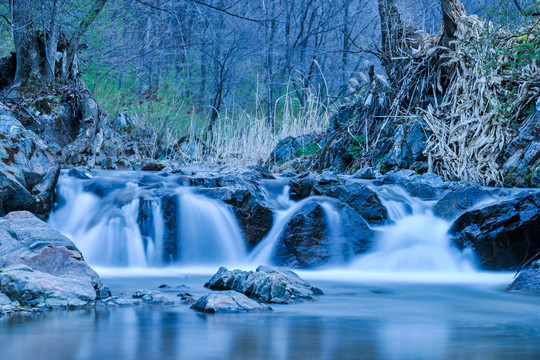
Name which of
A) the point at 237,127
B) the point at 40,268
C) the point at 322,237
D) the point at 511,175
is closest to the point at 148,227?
the point at 322,237

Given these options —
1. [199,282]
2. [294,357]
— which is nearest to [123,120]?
[199,282]

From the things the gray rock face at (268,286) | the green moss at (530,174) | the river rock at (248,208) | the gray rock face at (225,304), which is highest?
the green moss at (530,174)

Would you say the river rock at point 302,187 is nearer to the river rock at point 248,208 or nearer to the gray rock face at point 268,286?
the river rock at point 248,208

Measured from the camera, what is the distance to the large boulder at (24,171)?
5570 millimetres

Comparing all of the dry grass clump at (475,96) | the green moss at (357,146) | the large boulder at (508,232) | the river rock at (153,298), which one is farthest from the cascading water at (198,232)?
the green moss at (357,146)

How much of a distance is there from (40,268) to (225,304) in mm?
1237

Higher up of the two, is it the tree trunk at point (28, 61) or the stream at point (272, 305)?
the tree trunk at point (28, 61)

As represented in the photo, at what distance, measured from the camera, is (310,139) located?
11492 millimetres

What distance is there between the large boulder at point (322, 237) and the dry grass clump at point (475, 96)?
104 inches

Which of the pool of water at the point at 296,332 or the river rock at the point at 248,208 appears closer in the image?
the pool of water at the point at 296,332

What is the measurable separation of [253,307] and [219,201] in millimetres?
3351

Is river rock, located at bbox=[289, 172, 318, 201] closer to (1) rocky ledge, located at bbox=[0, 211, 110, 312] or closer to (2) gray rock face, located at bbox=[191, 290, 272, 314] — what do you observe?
(1) rocky ledge, located at bbox=[0, 211, 110, 312]

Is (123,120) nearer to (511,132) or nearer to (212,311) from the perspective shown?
(511,132)

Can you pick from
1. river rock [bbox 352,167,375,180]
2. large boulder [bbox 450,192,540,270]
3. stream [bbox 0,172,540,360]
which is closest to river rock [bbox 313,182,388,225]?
stream [bbox 0,172,540,360]
